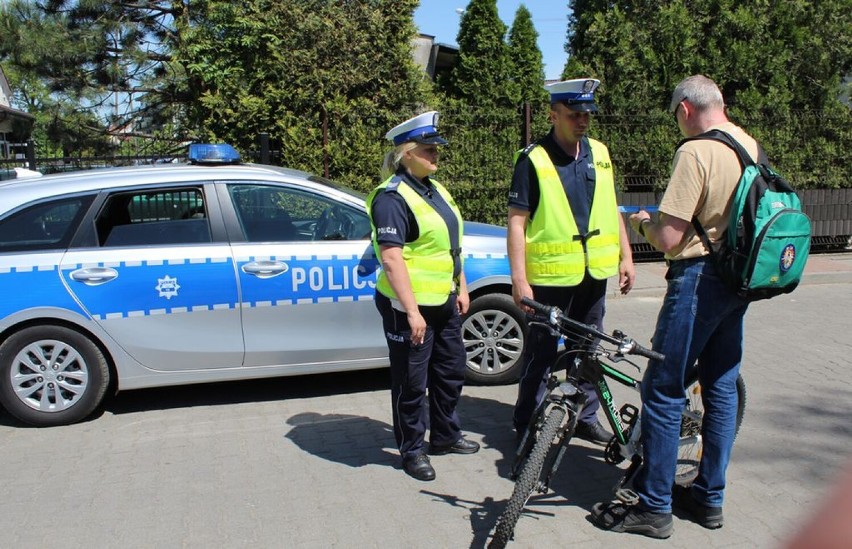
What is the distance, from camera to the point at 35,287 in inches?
187

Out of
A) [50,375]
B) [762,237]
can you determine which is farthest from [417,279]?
[50,375]

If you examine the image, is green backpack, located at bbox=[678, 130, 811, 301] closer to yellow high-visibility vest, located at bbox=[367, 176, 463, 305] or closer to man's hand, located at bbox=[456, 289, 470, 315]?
yellow high-visibility vest, located at bbox=[367, 176, 463, 305]

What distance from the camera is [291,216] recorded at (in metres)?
5.30

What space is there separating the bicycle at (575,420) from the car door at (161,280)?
7.34 ft

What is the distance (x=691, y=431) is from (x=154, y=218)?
141 inches

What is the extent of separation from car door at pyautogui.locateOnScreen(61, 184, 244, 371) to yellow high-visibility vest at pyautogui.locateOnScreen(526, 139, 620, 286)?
2082 mm

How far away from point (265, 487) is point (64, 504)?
1.01 m

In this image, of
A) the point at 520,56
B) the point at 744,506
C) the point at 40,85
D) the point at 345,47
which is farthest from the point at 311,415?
the point at 520,56

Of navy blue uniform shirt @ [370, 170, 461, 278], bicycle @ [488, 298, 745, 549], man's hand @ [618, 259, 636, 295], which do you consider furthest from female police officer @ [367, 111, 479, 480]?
man's hand @ [618, 259, 636, 295]

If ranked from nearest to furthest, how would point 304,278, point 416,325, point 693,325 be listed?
point 693,325 < point 416,325 < point 304,278

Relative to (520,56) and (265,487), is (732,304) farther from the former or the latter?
(520,56)

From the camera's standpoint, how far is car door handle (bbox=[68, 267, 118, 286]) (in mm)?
4816

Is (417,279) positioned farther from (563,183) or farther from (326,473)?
(326,473)

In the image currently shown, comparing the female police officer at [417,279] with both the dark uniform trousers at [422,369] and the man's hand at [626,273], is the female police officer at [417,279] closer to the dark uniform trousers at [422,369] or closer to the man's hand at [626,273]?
the dark uniform trousers at [422,369]
